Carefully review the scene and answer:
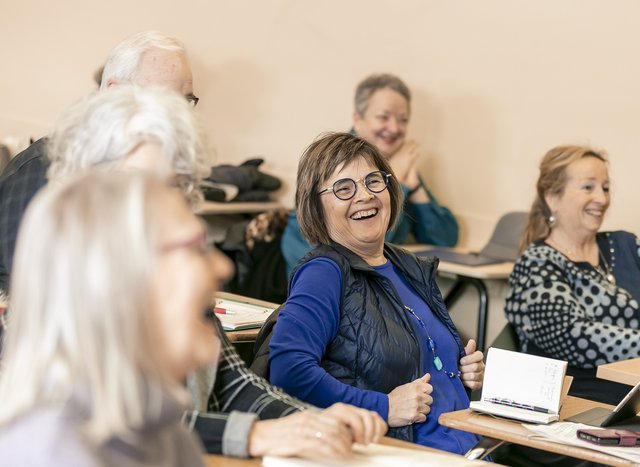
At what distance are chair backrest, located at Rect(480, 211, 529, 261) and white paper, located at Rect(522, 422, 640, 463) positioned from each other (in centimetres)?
285

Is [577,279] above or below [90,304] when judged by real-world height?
below

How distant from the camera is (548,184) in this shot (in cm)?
396

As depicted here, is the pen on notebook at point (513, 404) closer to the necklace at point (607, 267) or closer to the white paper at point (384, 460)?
the white paper at point (384, 460)

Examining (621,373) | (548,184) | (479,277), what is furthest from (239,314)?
(479,277)

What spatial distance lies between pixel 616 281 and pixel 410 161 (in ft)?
5.50

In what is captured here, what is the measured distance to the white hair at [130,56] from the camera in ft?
8.23

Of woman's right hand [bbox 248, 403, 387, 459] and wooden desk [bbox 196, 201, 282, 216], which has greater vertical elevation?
wooden desk [bbox 196, 201, 282, 216]

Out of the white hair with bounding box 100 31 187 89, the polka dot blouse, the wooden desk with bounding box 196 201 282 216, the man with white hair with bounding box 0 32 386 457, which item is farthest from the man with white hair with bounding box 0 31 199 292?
the wooden desk with bounding box 196 201 282 216

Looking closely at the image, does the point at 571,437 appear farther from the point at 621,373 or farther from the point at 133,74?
the point at 133,74

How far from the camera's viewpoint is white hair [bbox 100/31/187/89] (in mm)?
2510

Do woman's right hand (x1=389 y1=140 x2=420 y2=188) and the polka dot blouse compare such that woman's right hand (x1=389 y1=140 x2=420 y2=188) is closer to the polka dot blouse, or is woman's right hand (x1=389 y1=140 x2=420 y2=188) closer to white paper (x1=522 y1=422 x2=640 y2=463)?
the polka dot blouse

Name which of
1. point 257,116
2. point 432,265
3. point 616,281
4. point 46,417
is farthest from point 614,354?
point 257,116

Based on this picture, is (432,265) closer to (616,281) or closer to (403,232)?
(616,281)

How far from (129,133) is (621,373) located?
1.56m
